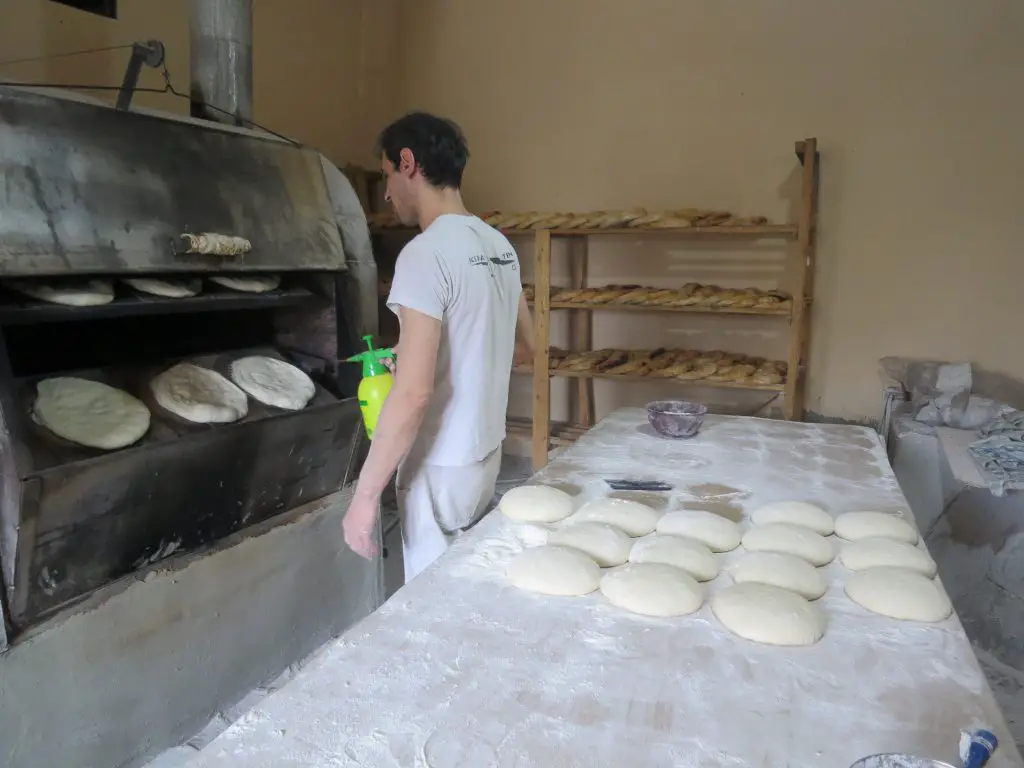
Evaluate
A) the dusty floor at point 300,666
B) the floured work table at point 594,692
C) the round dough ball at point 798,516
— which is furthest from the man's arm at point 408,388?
the dusty floor at point 300,666

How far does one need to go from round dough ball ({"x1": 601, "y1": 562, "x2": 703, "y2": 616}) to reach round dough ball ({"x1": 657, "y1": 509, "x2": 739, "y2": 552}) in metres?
0.17

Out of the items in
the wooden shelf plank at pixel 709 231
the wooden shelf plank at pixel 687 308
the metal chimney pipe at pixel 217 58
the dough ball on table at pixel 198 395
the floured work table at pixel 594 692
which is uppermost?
the metal chimney pipe at pixel 217 58

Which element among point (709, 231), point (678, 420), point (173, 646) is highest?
point (709, 231)

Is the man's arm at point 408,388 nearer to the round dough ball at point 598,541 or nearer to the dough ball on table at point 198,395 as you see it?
the round dough ball at point 598,541

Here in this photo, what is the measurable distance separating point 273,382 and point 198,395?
0.23m

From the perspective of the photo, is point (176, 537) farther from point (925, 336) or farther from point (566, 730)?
point (925, 336)

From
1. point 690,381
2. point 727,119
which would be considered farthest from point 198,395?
point 727,119

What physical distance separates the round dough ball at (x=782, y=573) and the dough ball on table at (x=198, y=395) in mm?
1267

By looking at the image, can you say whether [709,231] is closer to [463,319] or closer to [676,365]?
[676,365]

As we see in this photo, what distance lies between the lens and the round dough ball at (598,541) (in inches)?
48.9

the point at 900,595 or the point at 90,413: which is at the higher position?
the point at 90,413

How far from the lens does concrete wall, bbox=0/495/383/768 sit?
1.48 m

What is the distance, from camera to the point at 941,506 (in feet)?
8.27

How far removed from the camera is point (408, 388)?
1411 millimetres
